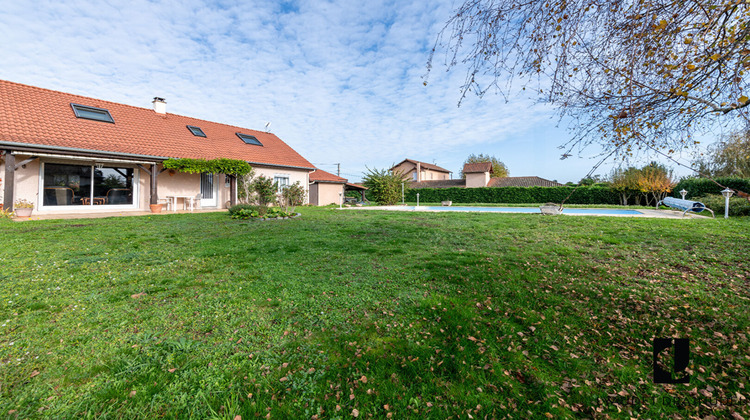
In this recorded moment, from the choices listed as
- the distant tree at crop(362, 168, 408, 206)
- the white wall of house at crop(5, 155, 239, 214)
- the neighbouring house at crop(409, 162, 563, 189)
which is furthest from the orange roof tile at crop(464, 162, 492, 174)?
the white wall of house at crop(5, 155, 239, 214)

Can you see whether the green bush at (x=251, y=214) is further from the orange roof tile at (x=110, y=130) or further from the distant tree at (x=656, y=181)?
the distant tree at (x=656, y=181)

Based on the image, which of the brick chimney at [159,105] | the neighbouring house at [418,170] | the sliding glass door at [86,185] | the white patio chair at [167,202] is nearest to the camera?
the sliding glass door at [86,185]

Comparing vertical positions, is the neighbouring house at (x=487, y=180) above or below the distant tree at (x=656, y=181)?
above

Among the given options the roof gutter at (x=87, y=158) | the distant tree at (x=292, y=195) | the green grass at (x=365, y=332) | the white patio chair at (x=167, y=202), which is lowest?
the green grass at (x=365, y=332)

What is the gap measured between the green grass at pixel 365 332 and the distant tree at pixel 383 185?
19.6 meters

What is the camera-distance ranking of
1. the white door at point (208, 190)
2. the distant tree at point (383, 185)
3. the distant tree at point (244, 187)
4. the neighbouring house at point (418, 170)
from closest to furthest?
the white door at point (208, 190)
the distant tree at point (244, 187)
the distant tree at point (383, 185)
the neighbouring house at point (418, 170)

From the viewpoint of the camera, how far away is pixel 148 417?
188 centimetres

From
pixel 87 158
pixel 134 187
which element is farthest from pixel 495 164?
pixel 87 158

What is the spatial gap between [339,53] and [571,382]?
11453mm

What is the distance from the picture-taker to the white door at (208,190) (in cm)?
1591

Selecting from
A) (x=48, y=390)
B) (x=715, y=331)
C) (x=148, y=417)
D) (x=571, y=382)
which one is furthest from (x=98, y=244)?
(x=715, y=331)

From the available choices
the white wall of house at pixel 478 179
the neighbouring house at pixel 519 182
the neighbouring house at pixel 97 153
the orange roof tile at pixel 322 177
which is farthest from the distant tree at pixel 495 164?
the neighbouring house at pixel 97 153

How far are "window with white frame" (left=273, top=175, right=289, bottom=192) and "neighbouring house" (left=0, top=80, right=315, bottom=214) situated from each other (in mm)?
1268

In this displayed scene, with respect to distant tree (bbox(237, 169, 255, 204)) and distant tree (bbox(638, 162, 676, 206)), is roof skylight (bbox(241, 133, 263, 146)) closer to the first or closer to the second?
distant tree (bbox(237, 169, 255, 204))
